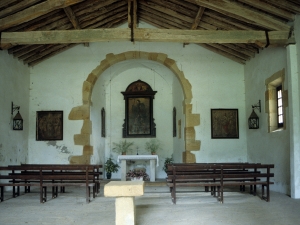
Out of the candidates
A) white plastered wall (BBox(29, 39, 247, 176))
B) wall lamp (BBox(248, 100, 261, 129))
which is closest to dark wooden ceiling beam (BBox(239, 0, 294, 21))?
wall lamp (BBox(248, 100, 261, 129))

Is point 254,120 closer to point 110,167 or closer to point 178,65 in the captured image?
point 178,65

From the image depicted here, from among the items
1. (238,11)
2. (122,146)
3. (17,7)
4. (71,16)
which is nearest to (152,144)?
(122,146)

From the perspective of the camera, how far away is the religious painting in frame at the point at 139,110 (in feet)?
41.3

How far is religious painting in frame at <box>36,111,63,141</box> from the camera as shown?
32.9ft

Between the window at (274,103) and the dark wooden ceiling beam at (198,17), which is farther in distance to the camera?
the window at (274,103)

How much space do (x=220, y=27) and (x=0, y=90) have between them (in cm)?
542

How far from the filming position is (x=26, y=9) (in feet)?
22.8

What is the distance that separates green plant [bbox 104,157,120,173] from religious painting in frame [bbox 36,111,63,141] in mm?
2294

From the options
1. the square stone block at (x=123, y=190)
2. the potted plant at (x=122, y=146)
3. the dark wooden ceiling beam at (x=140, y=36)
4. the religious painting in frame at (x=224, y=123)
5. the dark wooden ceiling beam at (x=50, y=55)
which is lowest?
the square stone block at (x=123, y=190)

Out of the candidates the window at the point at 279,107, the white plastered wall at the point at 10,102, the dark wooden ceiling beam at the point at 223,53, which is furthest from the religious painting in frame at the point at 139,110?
the window at the point at 279,107

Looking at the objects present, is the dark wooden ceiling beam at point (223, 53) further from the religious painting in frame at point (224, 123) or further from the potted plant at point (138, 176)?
the potted plant at point (138, 176)

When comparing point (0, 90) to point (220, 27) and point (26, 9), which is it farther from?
point (220, 27)

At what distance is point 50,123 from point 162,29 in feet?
15.1

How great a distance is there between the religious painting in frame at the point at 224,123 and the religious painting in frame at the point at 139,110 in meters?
3.06
